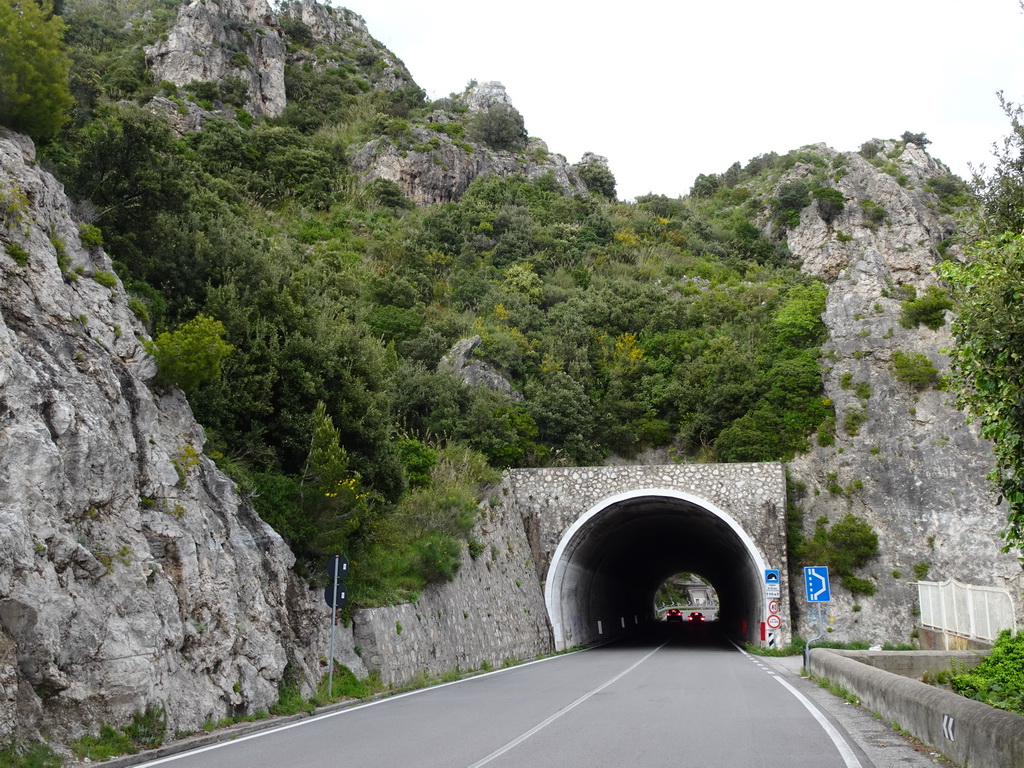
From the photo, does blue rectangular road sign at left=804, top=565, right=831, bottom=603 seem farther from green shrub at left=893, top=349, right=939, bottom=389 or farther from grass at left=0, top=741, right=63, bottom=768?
green shrub at left=893, top=349, right=939, bottom=389

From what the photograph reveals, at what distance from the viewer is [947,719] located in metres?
6.92

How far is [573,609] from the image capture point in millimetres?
31188

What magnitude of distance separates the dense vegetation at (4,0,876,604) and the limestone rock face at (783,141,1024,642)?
1478 mm

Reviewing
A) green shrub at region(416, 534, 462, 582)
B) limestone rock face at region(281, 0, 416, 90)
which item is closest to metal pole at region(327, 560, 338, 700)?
green shrub at region(416, 534, 462, 582)

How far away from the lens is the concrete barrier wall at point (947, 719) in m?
5.43

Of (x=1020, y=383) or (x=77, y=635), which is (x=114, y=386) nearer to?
(x=77, y=635)

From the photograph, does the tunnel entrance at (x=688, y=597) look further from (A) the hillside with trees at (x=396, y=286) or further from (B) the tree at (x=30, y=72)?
(B) the tree at (x=30, y=72)

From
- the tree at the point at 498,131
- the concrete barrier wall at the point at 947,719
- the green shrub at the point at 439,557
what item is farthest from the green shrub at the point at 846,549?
the tree at the point at 498,131

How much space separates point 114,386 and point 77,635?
3792 millimetres

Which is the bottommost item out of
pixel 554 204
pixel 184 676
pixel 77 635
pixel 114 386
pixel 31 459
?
pixel 184 676

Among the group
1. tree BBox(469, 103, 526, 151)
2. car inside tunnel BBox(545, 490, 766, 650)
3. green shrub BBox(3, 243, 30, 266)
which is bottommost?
car inside tunnel BBox(545, 490, 766, 650)

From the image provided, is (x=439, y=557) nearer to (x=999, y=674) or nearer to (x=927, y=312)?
(x=999, y=674)

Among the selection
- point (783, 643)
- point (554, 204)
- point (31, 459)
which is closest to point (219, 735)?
point (31, 459)

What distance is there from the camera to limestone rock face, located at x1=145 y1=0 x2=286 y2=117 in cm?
5703
